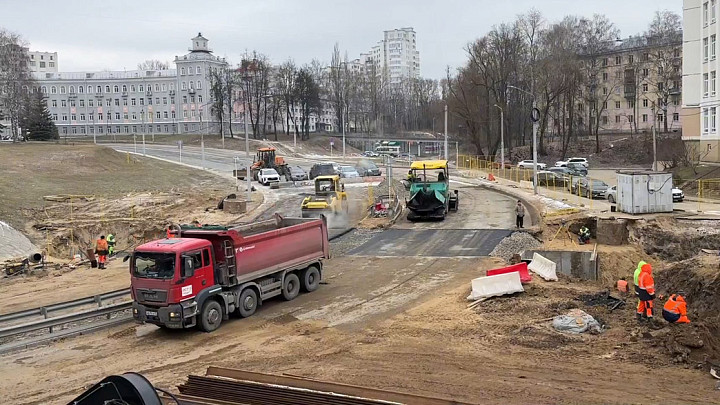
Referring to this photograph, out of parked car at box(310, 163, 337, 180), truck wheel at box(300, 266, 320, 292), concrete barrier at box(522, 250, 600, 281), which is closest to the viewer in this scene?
truck wheel at box(300, 266, 320, 292)

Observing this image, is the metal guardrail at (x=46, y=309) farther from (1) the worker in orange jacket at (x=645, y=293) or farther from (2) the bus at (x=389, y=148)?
(2) the bus at (x=389, y=148)

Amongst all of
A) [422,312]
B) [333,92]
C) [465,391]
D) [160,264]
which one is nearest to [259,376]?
[465,391]

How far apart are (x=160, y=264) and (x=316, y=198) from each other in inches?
784

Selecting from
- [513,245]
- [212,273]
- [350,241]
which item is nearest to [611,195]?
[513,245]

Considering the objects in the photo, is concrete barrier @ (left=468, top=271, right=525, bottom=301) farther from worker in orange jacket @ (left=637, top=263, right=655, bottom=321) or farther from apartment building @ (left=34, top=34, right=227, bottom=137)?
apartment building @ (left=34, top=34, right=227, bottom=137)

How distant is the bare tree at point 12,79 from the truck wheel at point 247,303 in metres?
73.9

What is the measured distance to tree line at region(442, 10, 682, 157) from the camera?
73.7 metres

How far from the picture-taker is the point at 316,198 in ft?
111

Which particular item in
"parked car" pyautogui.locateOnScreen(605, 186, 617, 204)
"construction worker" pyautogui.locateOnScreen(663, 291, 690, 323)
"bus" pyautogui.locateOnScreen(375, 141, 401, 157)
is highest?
"bus" pyautogui.locateOnScreen(375, 141, 401, 157)

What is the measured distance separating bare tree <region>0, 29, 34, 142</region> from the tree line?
5636 centimetres

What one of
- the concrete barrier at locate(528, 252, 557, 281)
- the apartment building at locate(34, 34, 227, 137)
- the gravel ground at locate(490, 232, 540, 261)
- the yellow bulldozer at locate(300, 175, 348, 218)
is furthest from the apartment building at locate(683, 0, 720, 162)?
the apartment building at locate(34, 34, 227, 137)

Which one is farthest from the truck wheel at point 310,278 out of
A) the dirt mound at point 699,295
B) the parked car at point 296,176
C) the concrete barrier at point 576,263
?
the parked car at point 296,176

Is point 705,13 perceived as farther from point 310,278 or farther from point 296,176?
point 310,278

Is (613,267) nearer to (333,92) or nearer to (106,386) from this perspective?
(106,386)
